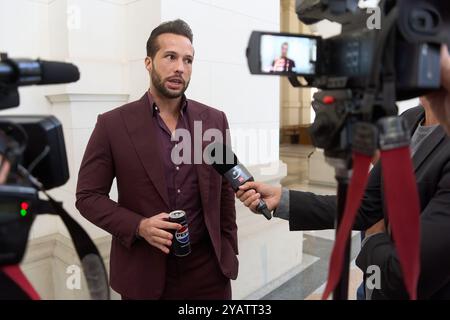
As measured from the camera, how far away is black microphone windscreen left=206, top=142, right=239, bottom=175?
118 centimetres

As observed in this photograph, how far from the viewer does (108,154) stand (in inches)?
56.0

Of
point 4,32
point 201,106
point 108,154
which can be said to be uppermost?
point 4,32

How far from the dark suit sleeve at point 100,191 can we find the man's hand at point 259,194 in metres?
0.48

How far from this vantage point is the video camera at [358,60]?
0.50 meters

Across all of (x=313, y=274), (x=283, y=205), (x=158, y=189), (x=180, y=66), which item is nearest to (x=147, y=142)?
(x=158, y=189)

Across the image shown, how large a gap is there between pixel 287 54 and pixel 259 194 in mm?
569

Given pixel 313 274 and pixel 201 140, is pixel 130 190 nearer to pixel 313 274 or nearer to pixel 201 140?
pixel 201 140

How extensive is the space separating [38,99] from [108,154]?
79 centimetres

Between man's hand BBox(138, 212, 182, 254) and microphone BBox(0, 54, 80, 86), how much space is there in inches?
28.3

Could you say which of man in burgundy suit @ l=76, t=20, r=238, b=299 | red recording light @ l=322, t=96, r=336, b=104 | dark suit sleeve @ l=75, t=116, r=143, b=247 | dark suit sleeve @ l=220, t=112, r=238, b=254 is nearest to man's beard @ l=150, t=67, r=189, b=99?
man in burgundy suit @ l=76, t=20, r=238, b=299

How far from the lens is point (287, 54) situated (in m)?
0.57
